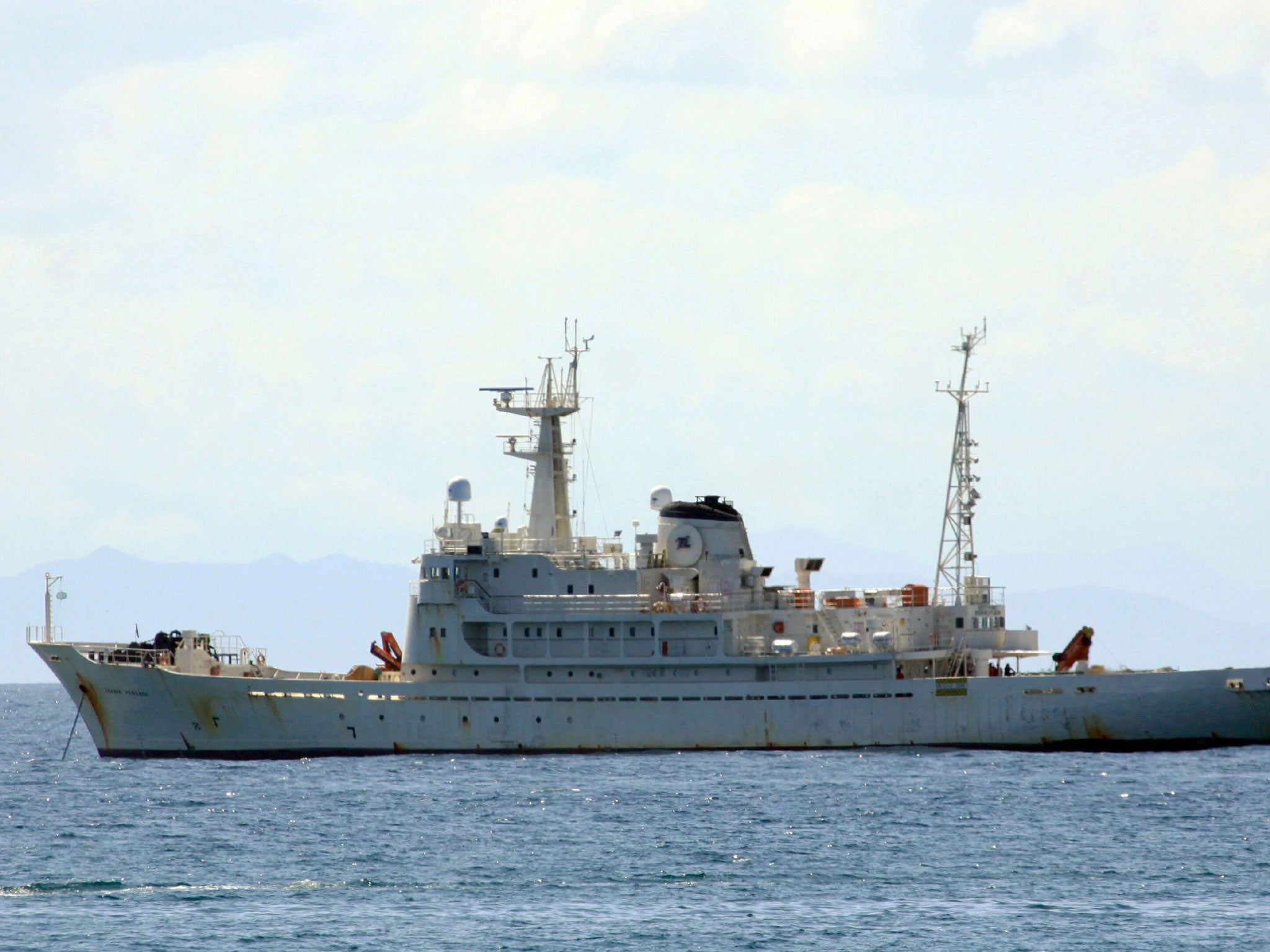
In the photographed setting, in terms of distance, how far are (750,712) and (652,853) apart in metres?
12.9

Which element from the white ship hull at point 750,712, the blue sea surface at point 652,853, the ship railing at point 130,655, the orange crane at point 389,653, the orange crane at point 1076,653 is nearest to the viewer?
the blue sea surface at point 652,853

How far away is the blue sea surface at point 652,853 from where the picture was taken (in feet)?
83.5

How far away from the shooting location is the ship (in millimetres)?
43375

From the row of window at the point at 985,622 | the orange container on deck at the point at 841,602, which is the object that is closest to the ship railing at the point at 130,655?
the orange container on deck at the point at 841,602

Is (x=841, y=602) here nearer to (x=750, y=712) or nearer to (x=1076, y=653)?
(x=750, y=712)

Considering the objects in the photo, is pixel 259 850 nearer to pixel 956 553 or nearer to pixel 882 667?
Result: pixel 882 667

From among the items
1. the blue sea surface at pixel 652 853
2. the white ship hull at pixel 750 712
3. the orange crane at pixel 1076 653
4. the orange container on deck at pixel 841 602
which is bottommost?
the blue sea surface at pixel 652 853

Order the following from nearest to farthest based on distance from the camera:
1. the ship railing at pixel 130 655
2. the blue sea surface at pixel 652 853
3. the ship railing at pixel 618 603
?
the blue sea surface at pixel 652 853
the ship railing at pixel 618 603
the ship railing at pixel 130 655

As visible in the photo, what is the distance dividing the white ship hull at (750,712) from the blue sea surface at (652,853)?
1.80 feet

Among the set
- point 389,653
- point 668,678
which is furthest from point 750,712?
point 389,653

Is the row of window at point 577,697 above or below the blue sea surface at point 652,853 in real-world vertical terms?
above

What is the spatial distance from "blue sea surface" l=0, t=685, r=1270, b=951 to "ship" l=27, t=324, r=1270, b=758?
74 cm

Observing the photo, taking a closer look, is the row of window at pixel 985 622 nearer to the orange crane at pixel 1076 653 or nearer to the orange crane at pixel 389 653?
the orange crane at pixel 1076 653

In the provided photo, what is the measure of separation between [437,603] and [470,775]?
5.92 metres
